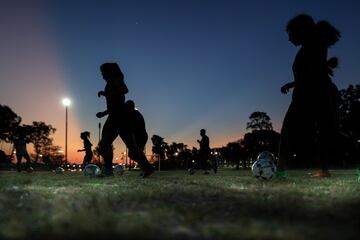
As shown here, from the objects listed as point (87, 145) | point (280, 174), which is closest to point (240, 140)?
point (87, 145)

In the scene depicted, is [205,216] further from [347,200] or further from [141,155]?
[141,155]

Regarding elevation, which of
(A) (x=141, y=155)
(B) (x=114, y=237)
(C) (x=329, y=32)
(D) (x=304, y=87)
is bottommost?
(B) (x=114, y=237)

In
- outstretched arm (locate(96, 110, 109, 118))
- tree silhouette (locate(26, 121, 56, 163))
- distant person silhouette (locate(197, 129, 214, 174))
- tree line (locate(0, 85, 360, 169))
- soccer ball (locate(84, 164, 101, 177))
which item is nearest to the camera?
outstretched arm (locate(96, 110, 109, 118))

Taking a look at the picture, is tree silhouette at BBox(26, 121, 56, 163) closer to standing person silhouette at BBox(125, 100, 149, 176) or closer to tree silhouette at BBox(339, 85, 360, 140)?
tree silhouette at BBox(339, 85, 360, 140)

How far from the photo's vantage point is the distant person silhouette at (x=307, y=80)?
34.3 feet

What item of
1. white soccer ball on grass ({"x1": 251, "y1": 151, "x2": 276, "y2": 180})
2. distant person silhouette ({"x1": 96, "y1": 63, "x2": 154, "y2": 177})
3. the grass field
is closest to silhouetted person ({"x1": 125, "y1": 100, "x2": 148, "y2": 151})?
distant person silhouette ({"x1": 96, "y1": 63, "x2": 154, "y2": 177})

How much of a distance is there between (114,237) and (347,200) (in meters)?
3.26

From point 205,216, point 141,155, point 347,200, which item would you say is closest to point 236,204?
point 205,216

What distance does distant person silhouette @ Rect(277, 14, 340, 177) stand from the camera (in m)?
10.4

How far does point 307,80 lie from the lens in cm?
1044

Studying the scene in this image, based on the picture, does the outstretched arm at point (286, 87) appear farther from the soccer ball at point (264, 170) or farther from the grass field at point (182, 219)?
the grass field at point (182, 219)

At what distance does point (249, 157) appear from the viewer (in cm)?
10512

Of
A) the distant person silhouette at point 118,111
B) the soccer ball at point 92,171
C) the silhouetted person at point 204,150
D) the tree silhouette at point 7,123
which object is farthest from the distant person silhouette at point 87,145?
the tree silhouette at point 7,123

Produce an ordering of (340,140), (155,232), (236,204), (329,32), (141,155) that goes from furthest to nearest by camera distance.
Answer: (141,155) → (340,140) → (329,32) → (236,204) → (155,232)
